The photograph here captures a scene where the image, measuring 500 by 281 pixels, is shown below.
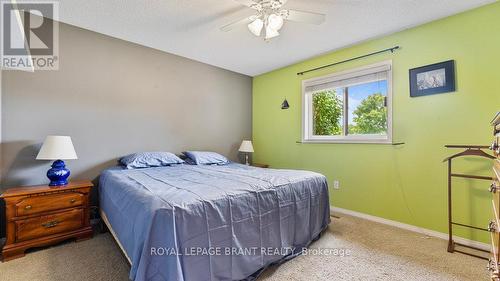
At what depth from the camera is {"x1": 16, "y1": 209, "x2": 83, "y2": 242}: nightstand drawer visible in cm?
Result: 191

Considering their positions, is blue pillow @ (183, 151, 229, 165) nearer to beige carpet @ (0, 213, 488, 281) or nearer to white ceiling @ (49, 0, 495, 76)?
beige carpet @ (0, 213, 488, 281)

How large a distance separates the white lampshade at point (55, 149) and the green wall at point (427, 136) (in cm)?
312

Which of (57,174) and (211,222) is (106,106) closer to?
(57,174)

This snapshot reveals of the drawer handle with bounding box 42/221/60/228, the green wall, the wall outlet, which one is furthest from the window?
the drawer handle with bounding box 42/221/60/228

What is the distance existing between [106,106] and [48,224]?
144cm

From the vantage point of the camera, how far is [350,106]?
10.6ft

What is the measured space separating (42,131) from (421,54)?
4301 mm

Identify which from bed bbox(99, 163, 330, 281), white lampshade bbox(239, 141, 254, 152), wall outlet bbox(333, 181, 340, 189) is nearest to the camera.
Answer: bed bbox(99, 163, 330, 281)

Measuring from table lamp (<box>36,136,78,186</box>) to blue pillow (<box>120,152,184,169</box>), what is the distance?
587 mm

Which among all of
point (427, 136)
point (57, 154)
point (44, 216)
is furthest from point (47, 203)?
point (427, 136)

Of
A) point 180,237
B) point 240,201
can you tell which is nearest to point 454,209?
point 240,201

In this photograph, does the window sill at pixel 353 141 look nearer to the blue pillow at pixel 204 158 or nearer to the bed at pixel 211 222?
the bed at pixel 211 222

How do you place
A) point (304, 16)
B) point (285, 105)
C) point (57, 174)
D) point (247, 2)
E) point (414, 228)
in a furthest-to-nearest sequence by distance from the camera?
point (285, 105) < point (414, 228) < point (57, 174) < point (304, 16) < point (247, 2)

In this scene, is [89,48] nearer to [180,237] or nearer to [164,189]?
[164,189]
